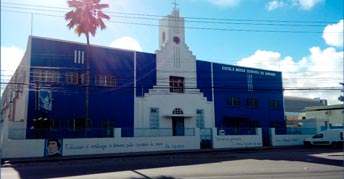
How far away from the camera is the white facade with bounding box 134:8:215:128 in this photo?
32.9 meters

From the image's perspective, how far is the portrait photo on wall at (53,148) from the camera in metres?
23.1

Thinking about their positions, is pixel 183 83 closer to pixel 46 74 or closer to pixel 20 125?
pixel 46 74

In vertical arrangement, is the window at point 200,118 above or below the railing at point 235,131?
above

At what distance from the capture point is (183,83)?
35.4m

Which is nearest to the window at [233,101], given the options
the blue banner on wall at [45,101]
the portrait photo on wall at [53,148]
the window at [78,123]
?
the window at [78,123]

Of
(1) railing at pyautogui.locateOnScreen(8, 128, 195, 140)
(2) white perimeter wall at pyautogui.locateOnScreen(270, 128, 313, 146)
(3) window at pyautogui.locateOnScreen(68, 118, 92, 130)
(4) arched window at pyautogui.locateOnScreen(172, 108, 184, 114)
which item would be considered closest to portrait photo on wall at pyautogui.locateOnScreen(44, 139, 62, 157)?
(1) railing at pyautogui.locateOnScreen(8, 128, 195, 140)

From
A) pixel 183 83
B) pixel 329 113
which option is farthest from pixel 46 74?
pixel 329 113

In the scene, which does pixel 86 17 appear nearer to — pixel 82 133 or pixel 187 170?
pixel 82 133

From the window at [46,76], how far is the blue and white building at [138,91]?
0.08 meters

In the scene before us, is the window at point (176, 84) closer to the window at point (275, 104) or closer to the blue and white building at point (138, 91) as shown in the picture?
the blue and white building at point (138, 91)

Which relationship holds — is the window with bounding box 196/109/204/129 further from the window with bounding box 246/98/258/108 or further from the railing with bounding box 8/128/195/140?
the window with bounding box 246/98/258/108

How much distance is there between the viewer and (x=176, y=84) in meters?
35.0

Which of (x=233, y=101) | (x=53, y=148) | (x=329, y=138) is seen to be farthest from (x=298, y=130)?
(x=53, y=148)

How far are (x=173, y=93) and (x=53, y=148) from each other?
14.4m
